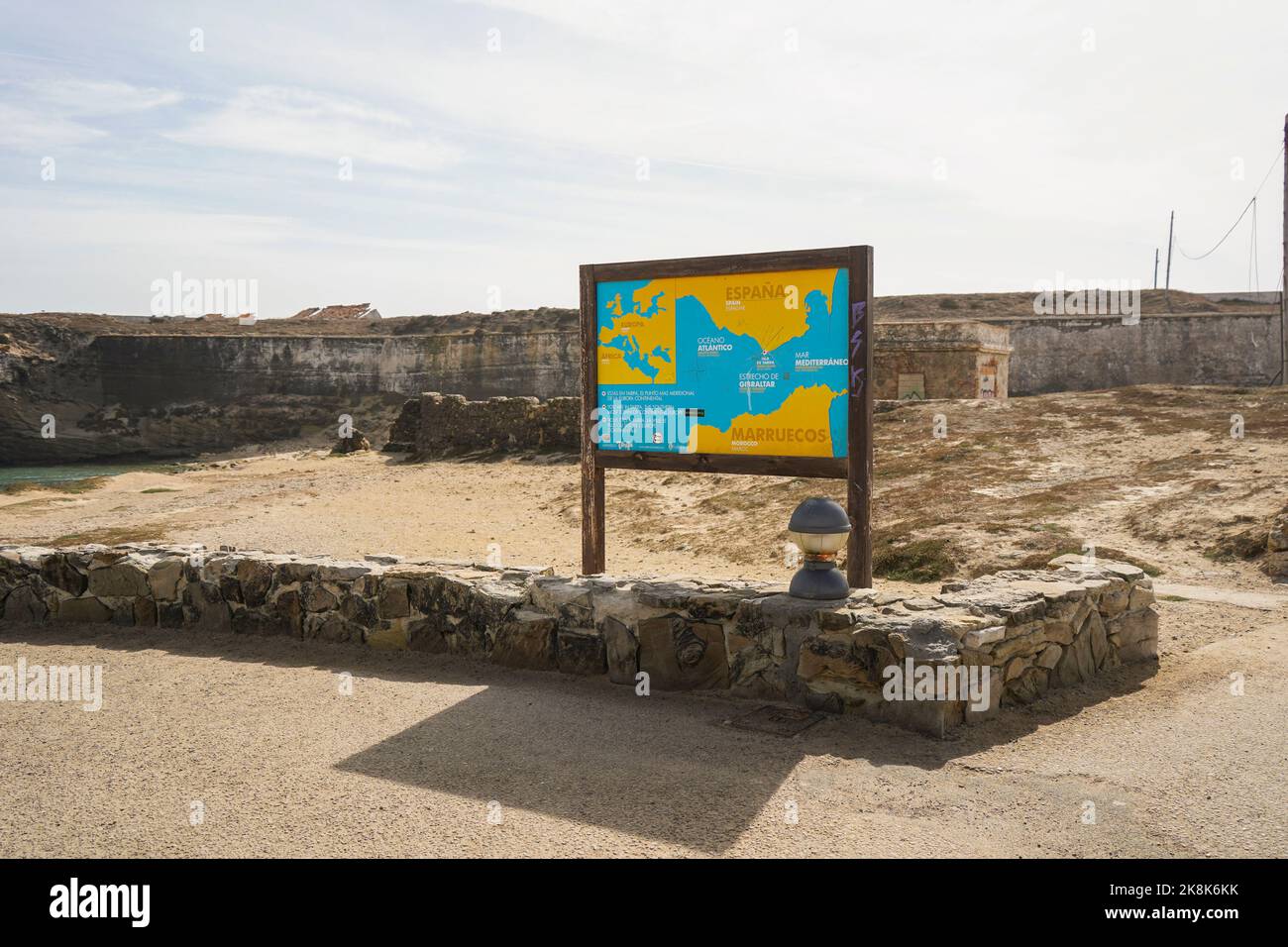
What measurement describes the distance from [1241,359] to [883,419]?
2427 cm

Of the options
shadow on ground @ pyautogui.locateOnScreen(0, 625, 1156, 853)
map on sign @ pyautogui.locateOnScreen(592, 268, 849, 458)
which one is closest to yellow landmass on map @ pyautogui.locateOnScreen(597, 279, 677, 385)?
map on sign @ pyautogui.locateOnScreen(592, 268, 849, 458)

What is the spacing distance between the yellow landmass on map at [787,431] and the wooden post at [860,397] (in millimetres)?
181

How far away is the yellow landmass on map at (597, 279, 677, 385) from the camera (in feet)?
24.5

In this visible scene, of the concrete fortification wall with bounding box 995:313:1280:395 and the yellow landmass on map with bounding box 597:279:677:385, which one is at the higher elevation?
the concrete fortification wall with bounding box 995:313:1280:395

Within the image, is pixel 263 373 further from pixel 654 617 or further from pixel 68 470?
pixel 654 617

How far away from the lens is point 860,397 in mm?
6629

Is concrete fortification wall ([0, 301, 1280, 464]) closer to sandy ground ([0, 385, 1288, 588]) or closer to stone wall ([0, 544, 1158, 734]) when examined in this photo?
sandy ground ([0, 385, 1288, 588])

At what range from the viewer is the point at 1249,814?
4219 millimetres

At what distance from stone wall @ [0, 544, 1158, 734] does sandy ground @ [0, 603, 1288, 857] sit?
184 mm

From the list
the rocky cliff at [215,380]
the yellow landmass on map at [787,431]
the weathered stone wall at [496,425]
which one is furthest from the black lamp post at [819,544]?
the rocky cliff at [215,380]

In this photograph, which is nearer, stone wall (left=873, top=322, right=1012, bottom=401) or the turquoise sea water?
stone wall (left=873, top=322, right=1012, bottom=401)

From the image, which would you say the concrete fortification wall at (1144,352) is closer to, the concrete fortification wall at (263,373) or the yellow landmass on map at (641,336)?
the concrete fortification wall at (263,373)

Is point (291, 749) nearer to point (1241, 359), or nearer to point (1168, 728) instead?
point (1168, 728)
